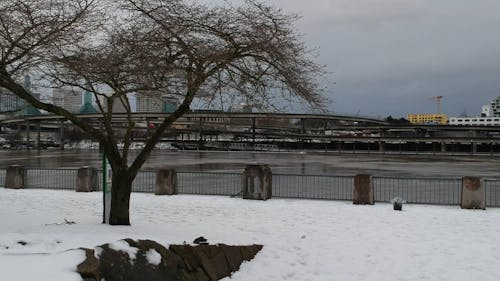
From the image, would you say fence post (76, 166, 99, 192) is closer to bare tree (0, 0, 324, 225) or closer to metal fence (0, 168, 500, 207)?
metal fence (0, 168, 500, 207)

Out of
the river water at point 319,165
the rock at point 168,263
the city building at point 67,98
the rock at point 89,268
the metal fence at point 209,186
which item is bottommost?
the river water at point 319,165

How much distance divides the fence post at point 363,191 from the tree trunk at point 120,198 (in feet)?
27.9

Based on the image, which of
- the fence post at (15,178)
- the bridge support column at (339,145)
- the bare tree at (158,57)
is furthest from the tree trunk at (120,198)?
the bridge support column at (339,145)

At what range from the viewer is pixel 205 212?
15.0 meters

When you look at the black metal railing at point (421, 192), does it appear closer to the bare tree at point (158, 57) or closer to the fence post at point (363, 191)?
the fence post at point (363, 191)

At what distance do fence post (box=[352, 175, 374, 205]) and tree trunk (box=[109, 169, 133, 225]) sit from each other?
850 cm

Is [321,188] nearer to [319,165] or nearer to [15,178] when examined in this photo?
[15,178]

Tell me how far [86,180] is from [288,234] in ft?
36.7

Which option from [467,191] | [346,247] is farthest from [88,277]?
[467,191]

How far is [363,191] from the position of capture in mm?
17281

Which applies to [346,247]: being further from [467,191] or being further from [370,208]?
[467,191]

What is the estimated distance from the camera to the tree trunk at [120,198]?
11648mm

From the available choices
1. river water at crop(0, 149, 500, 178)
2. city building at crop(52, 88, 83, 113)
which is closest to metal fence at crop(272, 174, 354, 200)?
city building at crop(52, 88, 83, 113)

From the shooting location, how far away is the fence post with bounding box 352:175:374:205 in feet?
56.4
